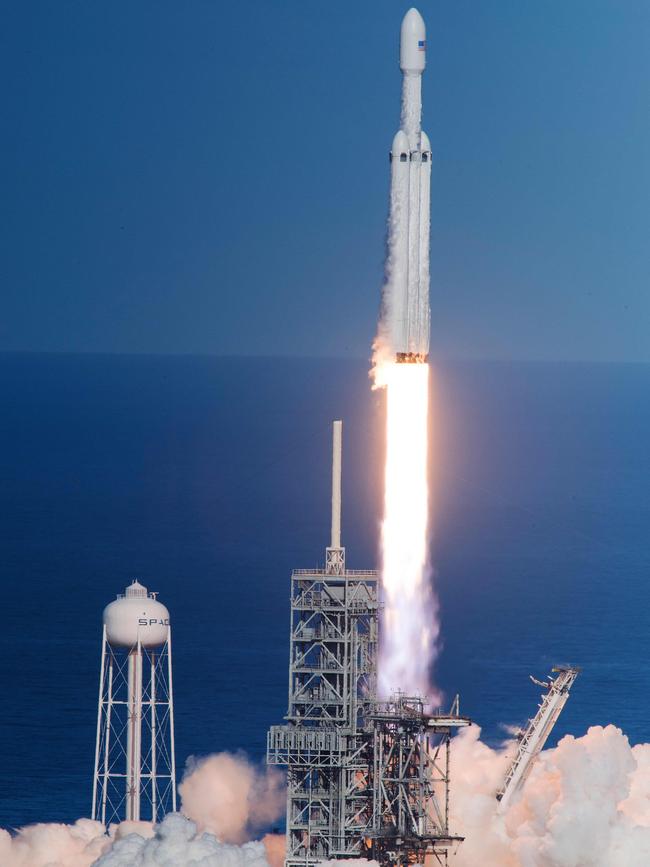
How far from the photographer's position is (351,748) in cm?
7369

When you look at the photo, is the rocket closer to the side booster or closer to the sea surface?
the side booster

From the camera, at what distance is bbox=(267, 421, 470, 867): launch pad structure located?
239ft

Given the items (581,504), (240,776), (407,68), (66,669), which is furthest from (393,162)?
(581,504)

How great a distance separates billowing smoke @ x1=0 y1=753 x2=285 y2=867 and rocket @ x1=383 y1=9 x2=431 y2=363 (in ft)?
49.5

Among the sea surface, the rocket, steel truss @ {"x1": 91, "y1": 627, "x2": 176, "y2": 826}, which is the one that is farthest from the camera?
the sea surface

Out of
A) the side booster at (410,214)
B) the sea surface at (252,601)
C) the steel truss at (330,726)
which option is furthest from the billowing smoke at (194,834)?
the side booster at (410,214)

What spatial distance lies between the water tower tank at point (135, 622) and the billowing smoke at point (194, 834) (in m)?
5.72

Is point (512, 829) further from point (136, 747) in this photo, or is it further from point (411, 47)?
point (411, 47)

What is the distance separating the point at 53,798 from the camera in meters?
97.9

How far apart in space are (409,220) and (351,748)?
16576 mm

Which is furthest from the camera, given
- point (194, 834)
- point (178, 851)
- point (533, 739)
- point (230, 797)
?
point (230, 797)

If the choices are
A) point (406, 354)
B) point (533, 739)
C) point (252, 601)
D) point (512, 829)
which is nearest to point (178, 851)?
point (512, 829)

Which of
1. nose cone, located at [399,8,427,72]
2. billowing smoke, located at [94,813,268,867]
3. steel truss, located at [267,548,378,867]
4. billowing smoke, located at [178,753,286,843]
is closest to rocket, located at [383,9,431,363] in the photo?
nose cone, located at [399,8,427,72]

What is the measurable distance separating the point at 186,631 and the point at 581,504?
69744 millimetres
